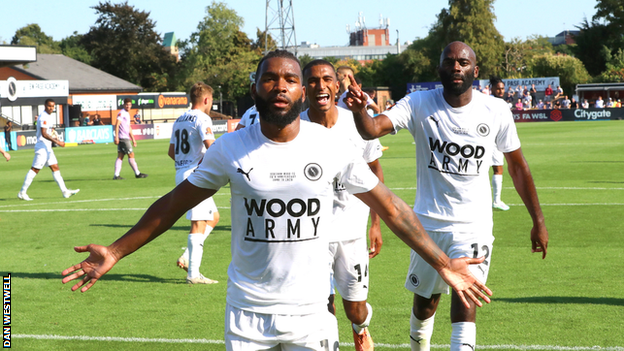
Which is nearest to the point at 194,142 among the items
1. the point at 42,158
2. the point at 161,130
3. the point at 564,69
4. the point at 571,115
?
the point at 42,158

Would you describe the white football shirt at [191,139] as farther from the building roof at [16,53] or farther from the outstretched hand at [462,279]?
the building roof at [16,53]

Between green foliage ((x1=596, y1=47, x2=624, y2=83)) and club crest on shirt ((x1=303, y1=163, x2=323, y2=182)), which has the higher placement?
green foliage ((x1=596, y1=47, x2=624, y2=83))

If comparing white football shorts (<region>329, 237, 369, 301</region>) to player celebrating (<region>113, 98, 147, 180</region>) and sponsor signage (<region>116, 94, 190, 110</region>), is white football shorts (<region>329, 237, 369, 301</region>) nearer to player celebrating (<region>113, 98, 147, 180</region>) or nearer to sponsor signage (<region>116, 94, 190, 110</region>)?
player celebrating (<region>113, 98, 147, 180</region>)

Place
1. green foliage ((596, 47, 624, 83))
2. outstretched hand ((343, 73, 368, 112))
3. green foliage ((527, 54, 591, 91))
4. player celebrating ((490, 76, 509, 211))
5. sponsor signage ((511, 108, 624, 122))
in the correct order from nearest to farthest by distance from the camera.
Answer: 1. outstretched hand ((343, 73, 368, 112))
2. player celebrating ((490, 76, 509, 211))
3. sponsor signage ((511, 108, 624, 122))
4. green foliage ((596, 47, 624, 83))
5. green foliage ((527, 54, 591, 91))

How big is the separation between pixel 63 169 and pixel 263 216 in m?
23.7

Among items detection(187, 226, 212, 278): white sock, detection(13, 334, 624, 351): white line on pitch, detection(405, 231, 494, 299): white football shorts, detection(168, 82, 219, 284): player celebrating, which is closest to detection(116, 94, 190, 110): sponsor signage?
detection(168, 82, 219, 284): player celebrating

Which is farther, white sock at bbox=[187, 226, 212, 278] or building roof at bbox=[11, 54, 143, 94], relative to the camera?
building roof at bbox=[11, 54, 143, 94]

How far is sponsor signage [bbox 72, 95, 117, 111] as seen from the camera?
58.6 meters

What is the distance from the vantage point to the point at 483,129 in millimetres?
5094

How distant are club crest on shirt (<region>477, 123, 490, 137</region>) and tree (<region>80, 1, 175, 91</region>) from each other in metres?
81.8

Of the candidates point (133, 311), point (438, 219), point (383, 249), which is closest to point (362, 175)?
point (438, 219)

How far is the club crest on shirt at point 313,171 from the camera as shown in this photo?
3.44 m

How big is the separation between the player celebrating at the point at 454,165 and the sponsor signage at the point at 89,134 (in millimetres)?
38614

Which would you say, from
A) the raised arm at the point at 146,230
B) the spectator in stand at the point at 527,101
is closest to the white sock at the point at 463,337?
the raised arm at the point at 146,230
